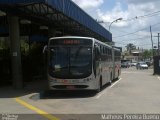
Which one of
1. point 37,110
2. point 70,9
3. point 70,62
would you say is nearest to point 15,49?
point 70,62

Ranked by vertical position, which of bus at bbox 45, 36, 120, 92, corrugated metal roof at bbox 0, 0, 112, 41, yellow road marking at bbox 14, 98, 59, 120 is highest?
corrugated metal roof at bbox 0, 0, 112, 41

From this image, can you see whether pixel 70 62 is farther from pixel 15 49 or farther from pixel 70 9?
pixel 70 9

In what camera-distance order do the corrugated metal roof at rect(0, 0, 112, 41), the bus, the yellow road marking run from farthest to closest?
1. the corrugated metal roof at rect(0, 0, 112, 41)
2. the bus
3. the yellow road marking

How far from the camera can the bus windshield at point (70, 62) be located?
21250 mm

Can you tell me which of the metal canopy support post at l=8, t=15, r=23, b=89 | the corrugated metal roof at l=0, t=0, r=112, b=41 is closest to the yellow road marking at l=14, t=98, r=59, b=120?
the corrugated metal roof at l=0, t=0, r=112, b=41

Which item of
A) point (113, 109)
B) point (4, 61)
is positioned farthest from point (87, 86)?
point (4, 61)

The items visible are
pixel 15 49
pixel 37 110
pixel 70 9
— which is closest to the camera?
pixel 37 110

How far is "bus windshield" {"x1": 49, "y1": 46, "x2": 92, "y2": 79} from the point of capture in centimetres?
2125

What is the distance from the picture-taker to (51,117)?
45.0ft

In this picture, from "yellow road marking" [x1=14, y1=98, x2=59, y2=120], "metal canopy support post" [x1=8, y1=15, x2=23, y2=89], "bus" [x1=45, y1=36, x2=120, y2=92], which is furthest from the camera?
"metal canopy support post" [x1=8, y1=15, x2=23, y2=89]

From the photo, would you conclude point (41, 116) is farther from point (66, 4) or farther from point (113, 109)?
point (66, 4)

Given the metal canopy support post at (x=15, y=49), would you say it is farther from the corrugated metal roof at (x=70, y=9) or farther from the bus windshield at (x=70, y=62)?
the bus windshield at (x=70, y=62)

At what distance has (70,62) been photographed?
2139cm

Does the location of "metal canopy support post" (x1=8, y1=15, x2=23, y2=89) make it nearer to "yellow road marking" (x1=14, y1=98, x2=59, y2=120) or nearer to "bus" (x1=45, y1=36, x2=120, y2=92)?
"bus" (x1=45, y1=36, x2=120, y2=92)
